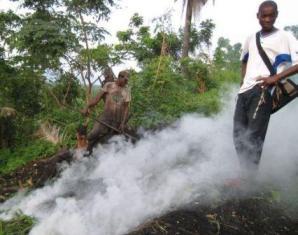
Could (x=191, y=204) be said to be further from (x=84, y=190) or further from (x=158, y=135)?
(x=158, y=135)

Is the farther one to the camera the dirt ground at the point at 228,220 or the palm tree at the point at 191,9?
the palm tree at the point at 191,9

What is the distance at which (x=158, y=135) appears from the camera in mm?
6680

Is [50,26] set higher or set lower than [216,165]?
higher

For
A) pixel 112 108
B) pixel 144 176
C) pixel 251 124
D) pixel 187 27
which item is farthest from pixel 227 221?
pixel 187 27

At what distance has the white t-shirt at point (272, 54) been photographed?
3979mm

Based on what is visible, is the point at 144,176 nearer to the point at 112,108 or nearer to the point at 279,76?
the point at 279,76

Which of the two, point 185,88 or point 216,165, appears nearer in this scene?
point 216,165

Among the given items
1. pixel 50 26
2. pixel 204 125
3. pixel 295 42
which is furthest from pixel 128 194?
pixel 50 26

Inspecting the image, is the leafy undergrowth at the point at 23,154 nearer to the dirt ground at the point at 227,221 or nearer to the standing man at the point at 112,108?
the standing man at the point at 112,108

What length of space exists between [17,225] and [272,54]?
124 inches

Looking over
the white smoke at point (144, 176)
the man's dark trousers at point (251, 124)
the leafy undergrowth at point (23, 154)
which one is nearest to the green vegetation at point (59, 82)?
the leafy undergrowth at point (23, 154)

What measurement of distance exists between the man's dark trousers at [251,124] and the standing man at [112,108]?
111 inches

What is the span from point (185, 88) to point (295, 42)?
19.5ft

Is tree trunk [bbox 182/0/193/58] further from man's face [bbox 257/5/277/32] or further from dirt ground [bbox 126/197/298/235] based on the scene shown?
dirt ground [bbox 126/197/298/235]
